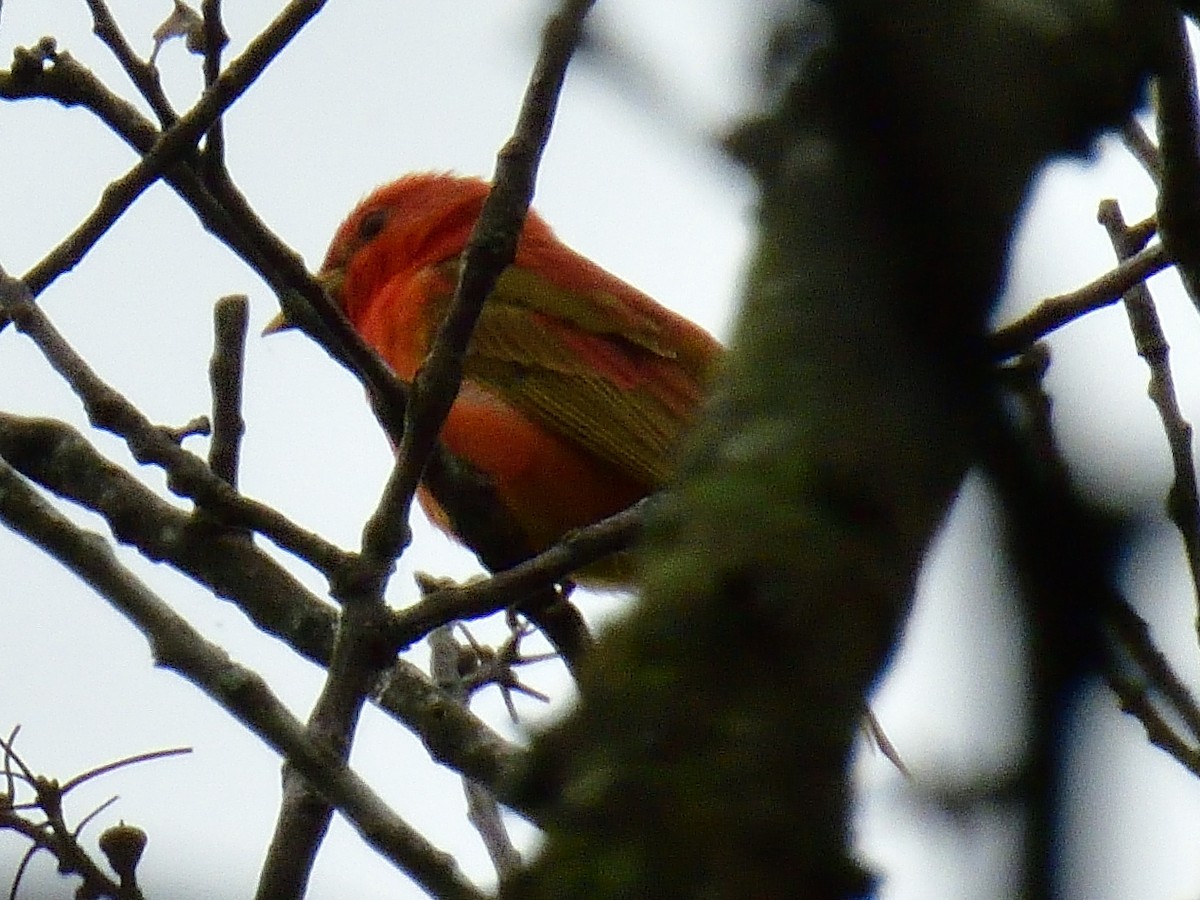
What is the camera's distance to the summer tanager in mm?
5910

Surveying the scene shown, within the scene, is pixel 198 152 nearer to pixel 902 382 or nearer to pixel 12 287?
pixel 12 287

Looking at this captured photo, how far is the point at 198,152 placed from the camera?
10.2ft

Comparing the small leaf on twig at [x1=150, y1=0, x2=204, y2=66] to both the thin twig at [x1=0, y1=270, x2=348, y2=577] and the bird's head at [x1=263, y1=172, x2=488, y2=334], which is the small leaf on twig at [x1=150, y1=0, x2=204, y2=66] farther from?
the bird's head at [x1=263, y1=172, x2=488, y2=334]

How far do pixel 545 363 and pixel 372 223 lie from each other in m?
1.69

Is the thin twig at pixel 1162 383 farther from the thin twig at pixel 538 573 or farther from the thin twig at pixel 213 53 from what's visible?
the thin twig at pixel 213 53

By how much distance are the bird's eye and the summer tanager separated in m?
0.04

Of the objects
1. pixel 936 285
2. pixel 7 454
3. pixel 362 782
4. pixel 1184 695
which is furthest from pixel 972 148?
pixel 7 454

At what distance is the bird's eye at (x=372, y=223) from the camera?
7.72 m

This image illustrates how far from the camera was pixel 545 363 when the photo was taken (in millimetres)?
6371

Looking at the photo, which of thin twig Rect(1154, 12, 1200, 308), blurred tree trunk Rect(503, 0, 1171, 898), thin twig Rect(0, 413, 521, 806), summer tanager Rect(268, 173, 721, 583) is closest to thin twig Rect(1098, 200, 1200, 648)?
thin twig Rect(1154, 12, 1200, 308)

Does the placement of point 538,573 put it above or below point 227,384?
below

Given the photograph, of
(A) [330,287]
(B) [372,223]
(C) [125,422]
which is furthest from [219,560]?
(B) [372,223]

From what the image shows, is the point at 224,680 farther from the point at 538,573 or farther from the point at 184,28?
the point at 184,28

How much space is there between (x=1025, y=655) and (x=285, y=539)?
2.37 metres
